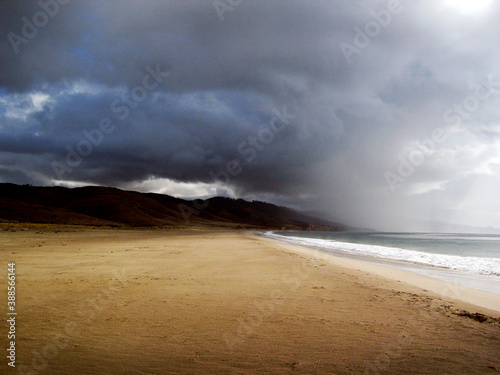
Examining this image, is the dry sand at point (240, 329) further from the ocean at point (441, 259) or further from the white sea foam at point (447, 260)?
the white sea foam at point (447, 260)

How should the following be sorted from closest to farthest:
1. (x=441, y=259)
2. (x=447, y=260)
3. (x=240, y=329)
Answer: (x=240, y=329) < (x=447, y=260) < (x=441, y=259)

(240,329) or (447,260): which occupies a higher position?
(240,329)

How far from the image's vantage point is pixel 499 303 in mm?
9891

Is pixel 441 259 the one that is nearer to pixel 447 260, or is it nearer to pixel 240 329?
pixel 447 260

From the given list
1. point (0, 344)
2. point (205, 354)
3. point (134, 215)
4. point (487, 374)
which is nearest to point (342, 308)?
point (487, 374)

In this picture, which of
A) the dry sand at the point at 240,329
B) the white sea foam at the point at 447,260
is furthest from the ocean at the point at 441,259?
the dry sand at the point at 240,329

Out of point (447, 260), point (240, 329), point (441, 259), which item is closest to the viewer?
point (240, 329)

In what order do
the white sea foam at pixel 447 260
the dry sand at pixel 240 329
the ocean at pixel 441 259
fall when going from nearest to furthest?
the dry sand at pixel 240 329 < the ocean at pixel 441 259 < the white sea foam at pixel 447 260

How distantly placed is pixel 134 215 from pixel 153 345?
510 ft

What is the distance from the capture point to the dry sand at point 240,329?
4.66 meters

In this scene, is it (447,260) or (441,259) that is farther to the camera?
(441,259)

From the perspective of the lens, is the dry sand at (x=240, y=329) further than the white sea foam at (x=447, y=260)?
No

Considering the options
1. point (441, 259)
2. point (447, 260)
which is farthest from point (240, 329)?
point (441, 259)

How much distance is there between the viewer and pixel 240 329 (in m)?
6.16
